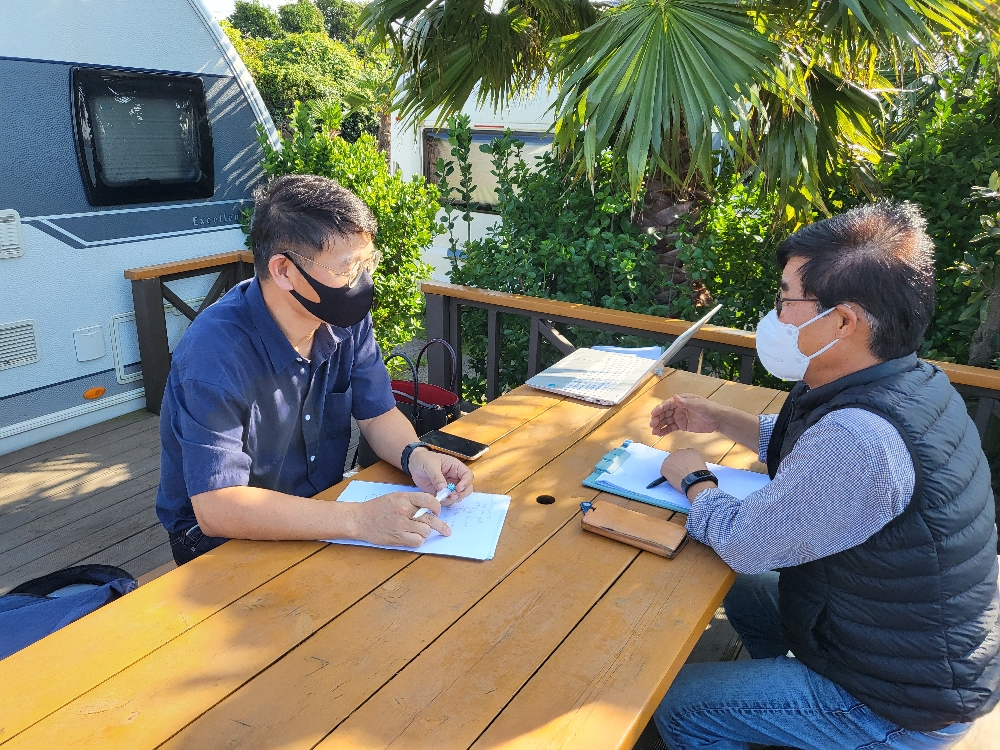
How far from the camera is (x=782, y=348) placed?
171 cm

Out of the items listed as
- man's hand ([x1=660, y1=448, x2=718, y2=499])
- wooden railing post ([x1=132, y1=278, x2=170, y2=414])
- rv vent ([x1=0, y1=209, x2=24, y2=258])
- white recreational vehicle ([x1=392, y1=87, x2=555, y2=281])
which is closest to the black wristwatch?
man's hand ([x1=660, y1=448, x2=718, y2=499])

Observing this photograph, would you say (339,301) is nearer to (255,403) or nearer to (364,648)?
(255,403)

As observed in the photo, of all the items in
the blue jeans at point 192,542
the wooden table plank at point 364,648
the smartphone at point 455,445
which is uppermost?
the smartphone at point 455,445

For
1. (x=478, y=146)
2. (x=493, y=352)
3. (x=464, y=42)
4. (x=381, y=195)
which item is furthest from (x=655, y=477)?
(x=478, y=146)

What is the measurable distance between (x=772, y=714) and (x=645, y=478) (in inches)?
23.2

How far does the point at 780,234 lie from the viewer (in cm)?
350

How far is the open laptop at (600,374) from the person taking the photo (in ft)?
7.81

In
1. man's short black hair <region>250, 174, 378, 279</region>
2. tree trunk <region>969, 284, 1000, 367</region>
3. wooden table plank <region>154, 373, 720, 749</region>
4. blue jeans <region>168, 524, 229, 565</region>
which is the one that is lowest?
blue jeans <region>168, 524, 229, 565</region>

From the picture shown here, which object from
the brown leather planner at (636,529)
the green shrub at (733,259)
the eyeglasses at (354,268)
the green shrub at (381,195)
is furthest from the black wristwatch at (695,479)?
the green shrub at (381,195)

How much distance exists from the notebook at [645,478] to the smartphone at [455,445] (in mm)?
311

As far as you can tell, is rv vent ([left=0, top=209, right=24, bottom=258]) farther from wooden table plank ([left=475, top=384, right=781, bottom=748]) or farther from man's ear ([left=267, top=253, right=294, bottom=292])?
wooden table plank ([left=475, top=384, right=781, bottom=748])

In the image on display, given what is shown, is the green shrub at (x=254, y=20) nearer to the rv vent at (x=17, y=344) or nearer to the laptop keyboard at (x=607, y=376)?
the rv vent at (x=17, y=344)

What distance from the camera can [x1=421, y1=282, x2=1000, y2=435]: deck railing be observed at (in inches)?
94.1

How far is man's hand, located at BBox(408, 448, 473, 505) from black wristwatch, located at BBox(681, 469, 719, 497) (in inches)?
19.8
